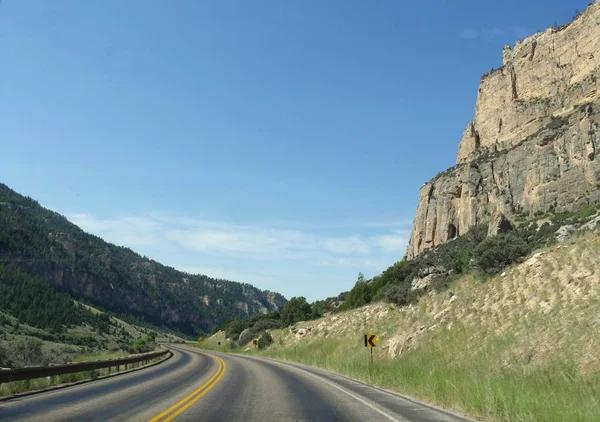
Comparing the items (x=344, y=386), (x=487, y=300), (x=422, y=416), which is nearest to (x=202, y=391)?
(x=344, y=386)

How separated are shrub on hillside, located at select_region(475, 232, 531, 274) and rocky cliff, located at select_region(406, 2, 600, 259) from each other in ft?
174

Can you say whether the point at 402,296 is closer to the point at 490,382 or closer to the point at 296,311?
the point at 490,382

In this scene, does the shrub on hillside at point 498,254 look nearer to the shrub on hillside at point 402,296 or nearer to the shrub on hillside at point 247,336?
the shrub on hillside at point 402,296

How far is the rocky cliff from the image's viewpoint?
277ft

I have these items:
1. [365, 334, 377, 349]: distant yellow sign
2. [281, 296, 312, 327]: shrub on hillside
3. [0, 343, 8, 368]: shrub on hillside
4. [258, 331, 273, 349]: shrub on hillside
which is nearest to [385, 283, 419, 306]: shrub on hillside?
[365, 334, 377, 349]: distant yellow sign

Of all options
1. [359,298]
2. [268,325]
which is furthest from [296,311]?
[359,298]

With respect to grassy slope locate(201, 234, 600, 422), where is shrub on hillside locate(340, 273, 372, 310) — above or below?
above

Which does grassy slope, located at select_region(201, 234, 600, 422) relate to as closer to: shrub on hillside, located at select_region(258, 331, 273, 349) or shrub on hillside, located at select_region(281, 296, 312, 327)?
shrub on hillside, located at select_region(258, 331, 273, 349)

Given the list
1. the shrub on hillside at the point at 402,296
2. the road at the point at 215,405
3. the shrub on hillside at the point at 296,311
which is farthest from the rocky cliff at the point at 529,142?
the road at the point at 215,405

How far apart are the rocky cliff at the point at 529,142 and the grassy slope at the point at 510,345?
2308 inches

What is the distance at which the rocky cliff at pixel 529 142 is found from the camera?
8450 cm

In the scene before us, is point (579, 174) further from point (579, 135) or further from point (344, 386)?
point (344, 386)

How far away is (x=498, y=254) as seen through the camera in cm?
3011

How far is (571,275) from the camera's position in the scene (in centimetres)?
2131
